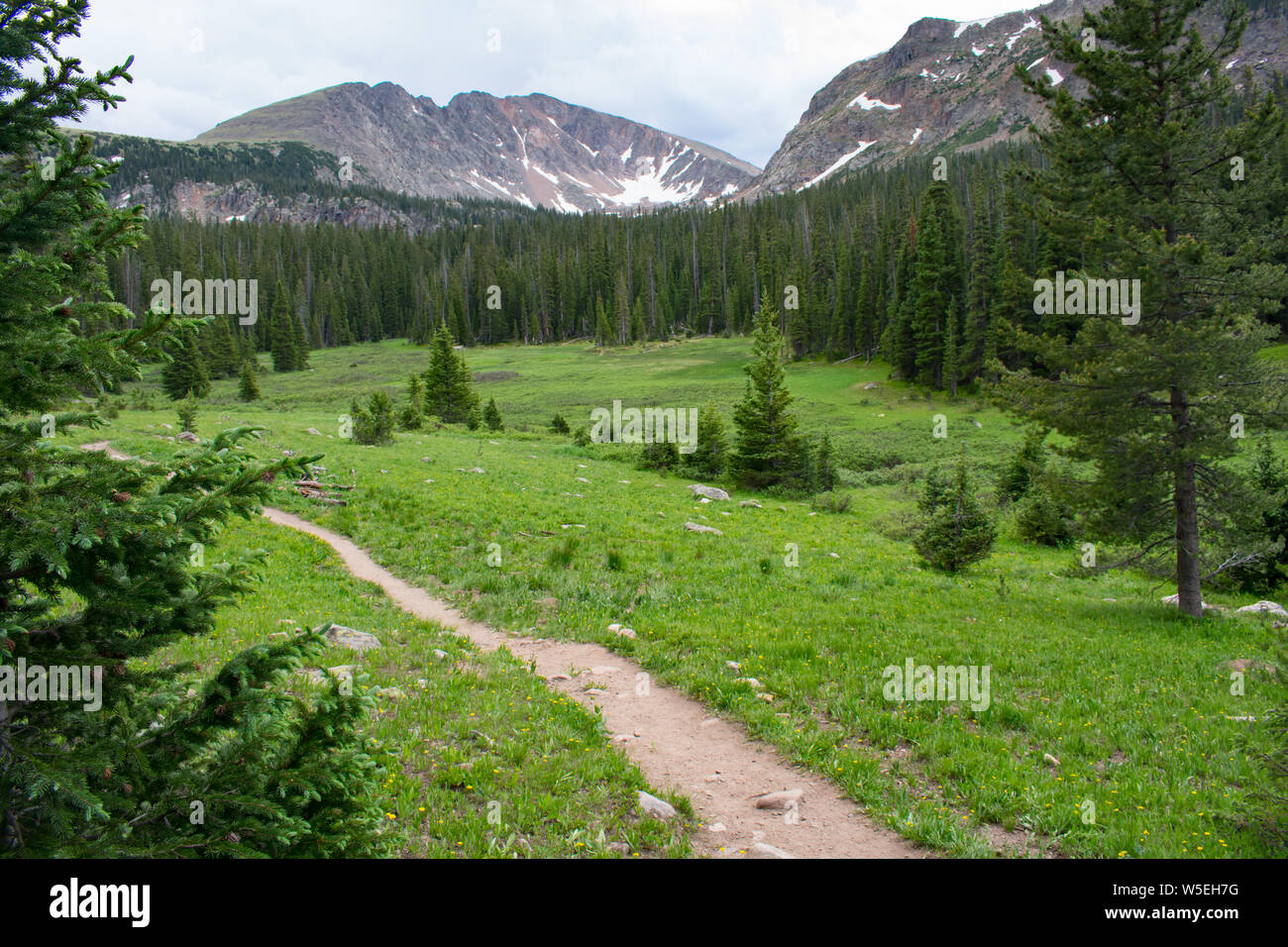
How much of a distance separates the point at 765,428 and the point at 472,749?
27.1 meters

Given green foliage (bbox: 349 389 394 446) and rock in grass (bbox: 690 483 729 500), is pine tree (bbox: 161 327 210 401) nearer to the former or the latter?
green foliage (bbox: 349 389 394 446)

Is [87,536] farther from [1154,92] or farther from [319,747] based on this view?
[1154,92]

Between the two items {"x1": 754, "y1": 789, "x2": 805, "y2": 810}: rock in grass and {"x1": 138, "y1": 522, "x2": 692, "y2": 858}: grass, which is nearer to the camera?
{"x1": 138, "y1": 522, "x2": 692, "y2": 858}: grass

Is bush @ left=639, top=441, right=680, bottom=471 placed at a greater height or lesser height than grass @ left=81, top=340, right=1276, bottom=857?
greater

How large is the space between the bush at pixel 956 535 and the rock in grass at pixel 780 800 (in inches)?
518

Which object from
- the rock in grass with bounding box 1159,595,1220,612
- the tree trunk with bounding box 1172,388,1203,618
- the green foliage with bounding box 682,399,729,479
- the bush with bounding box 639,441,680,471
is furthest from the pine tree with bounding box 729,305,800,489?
the tree trunk with bounding box 1172,388,1203,618

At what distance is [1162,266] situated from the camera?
14.0 m

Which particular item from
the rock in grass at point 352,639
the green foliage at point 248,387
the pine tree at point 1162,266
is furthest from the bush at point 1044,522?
the green foliage at point 248,387

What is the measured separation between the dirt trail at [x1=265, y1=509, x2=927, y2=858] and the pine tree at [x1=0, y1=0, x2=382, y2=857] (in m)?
4.33

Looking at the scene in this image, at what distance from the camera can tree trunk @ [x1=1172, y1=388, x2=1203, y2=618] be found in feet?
46.6

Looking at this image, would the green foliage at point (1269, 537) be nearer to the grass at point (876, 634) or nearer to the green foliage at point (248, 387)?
the grass at point (876, 634)

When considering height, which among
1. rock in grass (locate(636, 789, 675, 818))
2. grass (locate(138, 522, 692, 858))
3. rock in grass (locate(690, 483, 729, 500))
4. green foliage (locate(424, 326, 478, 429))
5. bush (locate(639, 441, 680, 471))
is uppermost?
green foliage (locate(424, 326, 478, 429))
